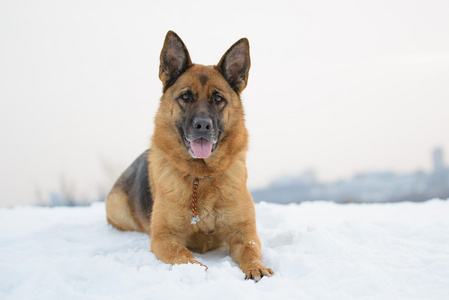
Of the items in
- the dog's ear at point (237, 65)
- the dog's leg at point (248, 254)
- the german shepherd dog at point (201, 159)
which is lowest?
the dog's leg at point (248, 254)

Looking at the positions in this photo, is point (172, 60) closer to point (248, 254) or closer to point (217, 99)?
point (217, 99)

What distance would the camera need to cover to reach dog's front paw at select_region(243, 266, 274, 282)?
10.1ft

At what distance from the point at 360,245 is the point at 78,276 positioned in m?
3.00

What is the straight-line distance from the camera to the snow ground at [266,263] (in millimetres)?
2676

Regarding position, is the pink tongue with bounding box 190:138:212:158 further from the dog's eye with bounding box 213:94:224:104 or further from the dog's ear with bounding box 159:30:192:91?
the dog's ear with bounding box 159:30:192:91

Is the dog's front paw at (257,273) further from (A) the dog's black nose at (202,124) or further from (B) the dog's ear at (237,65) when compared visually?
(B) the dog's ear at (237,65)

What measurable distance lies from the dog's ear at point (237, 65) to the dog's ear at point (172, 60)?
449mm

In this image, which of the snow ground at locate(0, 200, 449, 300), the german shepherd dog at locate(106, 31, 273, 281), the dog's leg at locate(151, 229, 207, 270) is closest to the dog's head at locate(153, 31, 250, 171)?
the german shepherd dog at locate(106, 31, 273, 281)

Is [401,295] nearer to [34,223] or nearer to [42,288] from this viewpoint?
[42,288]

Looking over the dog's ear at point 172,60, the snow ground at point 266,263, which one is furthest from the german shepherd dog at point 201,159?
the snow ground at point 266,263

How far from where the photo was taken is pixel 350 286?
282 cm

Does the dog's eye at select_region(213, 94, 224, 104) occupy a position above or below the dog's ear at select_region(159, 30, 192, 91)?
below

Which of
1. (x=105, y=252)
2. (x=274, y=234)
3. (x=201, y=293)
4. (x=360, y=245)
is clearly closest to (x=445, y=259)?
(x=360, y=245)

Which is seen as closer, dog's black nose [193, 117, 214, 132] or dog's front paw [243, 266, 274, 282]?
dog's front paw [243, 266, 274, 282]
